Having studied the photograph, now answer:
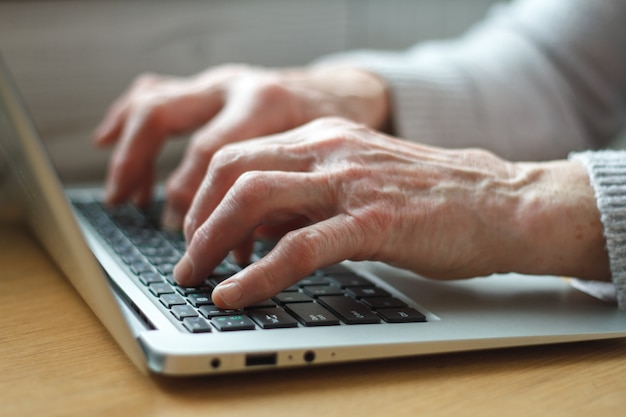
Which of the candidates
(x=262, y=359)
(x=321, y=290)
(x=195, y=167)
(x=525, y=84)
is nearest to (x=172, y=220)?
(x=195, y=167)

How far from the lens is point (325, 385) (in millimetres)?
493

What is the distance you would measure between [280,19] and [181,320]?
2.95 feet

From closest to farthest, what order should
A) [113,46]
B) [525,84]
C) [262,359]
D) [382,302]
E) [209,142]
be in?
[262,359] < [382,302] < [209,142] < [525,84] < [113,46]

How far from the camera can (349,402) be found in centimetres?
47

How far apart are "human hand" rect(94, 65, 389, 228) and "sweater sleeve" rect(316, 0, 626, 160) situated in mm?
45

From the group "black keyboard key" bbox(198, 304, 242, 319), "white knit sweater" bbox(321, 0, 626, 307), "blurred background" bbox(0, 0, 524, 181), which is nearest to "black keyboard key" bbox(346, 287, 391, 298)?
"black keyboard key" bbox(198, 304, 242, 319)

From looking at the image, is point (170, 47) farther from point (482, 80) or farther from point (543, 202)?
point (543, 202)

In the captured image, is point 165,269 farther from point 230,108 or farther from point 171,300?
point 230,108

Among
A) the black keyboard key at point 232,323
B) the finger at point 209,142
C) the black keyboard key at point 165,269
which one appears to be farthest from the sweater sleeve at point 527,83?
the black keyboard key at point 232,323

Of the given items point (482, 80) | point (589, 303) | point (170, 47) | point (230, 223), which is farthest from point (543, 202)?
point (170, 47)

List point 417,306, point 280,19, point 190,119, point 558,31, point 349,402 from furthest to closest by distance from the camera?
point 280,19 < point 558,31 < point 190,119 < point 417,306 < point 349,402

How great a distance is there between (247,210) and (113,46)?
0.69m

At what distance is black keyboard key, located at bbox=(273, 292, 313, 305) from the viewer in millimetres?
574

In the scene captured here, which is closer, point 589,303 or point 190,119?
point 589,303
